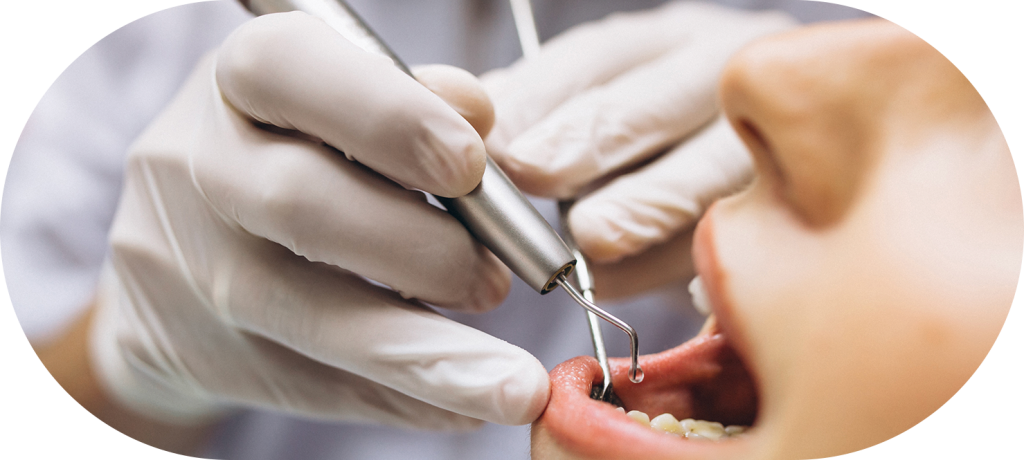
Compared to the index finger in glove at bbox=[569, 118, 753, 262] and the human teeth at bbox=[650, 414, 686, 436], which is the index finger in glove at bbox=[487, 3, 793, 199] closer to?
the index finger in glove at bbox=[569, 118, 753, 262]

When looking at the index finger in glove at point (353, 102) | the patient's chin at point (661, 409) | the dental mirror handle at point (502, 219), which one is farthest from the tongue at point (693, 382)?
the index finger in glove at point (353, 102)

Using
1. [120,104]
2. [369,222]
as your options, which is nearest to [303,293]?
[369,222]

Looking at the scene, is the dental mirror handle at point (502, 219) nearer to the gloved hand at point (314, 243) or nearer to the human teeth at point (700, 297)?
the gloved hand at point (314, 243)

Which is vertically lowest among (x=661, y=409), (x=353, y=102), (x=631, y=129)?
(x=661, y=409)

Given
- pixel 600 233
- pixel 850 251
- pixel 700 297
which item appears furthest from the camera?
pixel 600 233

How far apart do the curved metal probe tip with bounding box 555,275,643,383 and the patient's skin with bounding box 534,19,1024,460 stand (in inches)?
1.6

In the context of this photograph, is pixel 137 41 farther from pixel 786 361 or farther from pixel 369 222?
pixel 786 361

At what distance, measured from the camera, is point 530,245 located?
51 cm

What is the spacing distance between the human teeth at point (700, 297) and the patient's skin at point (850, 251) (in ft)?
0.07

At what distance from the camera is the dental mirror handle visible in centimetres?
50

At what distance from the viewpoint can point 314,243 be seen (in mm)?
573

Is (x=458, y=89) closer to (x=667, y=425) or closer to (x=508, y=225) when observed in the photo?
(x=508, y=225)

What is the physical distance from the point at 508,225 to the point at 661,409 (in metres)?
0.22

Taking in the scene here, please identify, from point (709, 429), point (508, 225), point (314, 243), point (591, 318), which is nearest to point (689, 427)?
point (709, 429)
